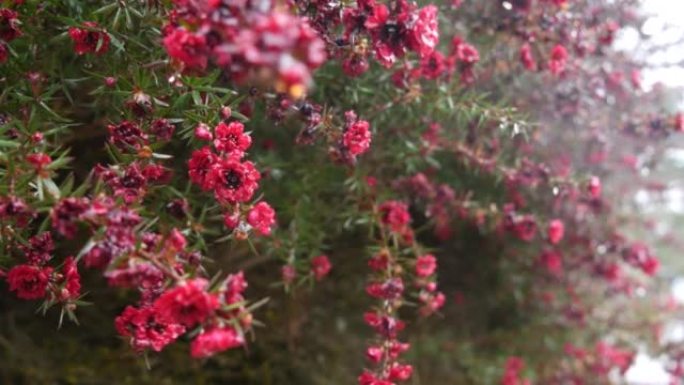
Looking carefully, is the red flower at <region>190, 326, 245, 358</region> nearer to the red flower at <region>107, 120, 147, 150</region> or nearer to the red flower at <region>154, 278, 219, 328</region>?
the red flower at <region>154, 278, 219, 328</region>

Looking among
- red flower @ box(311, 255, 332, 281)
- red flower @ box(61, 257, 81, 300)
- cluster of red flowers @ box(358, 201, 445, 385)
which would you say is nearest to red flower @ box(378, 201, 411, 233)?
cluster of red flowers @ box(358, 201, 445, 385)

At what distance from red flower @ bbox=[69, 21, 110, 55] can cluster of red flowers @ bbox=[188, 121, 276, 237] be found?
207mm

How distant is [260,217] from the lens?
1.08 m

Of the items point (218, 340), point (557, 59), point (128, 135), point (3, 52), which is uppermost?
point (557, 59)

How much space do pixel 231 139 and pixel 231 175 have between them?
74 millimetres

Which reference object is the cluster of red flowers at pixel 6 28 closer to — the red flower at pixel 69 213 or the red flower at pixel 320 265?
the red flower at pixel 69 213

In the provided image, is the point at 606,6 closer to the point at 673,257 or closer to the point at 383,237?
the point at 383,237

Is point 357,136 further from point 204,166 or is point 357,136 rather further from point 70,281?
point 70,281

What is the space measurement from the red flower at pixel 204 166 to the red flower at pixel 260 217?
81mm

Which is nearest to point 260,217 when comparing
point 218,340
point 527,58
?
point 218,340

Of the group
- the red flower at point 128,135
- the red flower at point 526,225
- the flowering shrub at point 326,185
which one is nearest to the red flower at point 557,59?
the flowering shrub at point 326,185

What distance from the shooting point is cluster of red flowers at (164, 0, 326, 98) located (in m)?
0.64

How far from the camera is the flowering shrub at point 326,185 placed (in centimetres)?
90

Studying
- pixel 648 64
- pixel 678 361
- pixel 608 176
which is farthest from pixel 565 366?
pixel 648 64
